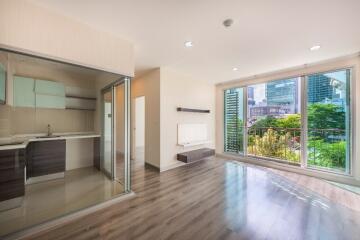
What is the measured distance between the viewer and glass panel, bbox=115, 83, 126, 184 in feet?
9.80

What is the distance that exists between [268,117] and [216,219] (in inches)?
146

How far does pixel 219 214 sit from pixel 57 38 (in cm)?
321

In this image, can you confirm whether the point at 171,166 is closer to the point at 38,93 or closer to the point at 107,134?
the point at 107,134

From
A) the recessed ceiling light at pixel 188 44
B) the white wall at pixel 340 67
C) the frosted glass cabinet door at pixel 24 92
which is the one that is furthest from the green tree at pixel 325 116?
the frosted glass cabinet door at pixel 24 92

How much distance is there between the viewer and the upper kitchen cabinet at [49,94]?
339 centimetres

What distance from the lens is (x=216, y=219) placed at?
2102mm

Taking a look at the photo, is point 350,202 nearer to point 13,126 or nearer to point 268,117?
point 268,117

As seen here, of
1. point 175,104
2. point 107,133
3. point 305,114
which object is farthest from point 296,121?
point 107,133

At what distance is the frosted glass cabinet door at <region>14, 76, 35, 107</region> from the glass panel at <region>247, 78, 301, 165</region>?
5.66 m

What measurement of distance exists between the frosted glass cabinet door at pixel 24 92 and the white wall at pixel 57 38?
191 centimetres

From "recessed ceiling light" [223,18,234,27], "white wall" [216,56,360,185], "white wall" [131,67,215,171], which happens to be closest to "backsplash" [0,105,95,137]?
"white wall" [131,67,215,171]

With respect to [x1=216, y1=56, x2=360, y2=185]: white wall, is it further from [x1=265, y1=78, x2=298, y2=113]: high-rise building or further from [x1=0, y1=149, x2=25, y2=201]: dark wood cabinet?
[x1=0, y1=149, x2=25, y2=201]: dark wood cabinet

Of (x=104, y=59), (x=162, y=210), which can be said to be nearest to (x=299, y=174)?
(x=162, y=210)

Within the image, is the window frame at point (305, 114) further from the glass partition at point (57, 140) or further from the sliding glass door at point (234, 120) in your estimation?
the glass partition at point (57, 140)
